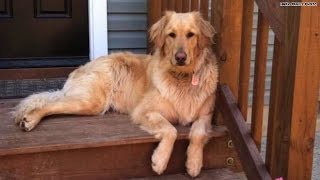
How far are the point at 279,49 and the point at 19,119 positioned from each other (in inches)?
68.1

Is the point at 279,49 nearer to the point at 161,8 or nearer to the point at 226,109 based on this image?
A: the point at 226,109

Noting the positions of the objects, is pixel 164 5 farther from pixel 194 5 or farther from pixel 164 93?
pixel 164 93

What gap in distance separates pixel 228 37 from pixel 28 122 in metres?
1.44

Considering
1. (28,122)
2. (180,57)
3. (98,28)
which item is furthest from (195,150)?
(98,28)

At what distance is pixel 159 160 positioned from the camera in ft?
9.05

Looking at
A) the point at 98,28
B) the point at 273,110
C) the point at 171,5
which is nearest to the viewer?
the point at 273,110

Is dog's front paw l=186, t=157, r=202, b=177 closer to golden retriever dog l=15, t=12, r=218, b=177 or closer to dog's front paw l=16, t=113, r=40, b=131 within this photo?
golden retriever dog l=15, t=12, r=218, b=177

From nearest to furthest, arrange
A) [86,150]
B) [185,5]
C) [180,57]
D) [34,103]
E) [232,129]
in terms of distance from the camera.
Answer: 1. [86,150]
2. [180,57]
3. [232,129]
4. [34,103]
5. [185,5]

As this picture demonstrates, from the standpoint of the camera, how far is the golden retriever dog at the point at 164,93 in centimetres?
285

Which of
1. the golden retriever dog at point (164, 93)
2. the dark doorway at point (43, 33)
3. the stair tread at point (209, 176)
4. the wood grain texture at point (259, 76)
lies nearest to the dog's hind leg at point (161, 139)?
the golden retriever dog at point (164, 93)

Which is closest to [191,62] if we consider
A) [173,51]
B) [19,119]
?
[173,51]

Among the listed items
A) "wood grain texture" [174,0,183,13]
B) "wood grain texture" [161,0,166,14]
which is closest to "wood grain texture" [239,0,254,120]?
"wood grain texture" [174,0,183,13]

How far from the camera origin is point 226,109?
305 cm

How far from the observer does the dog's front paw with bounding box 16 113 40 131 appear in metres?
2.82
